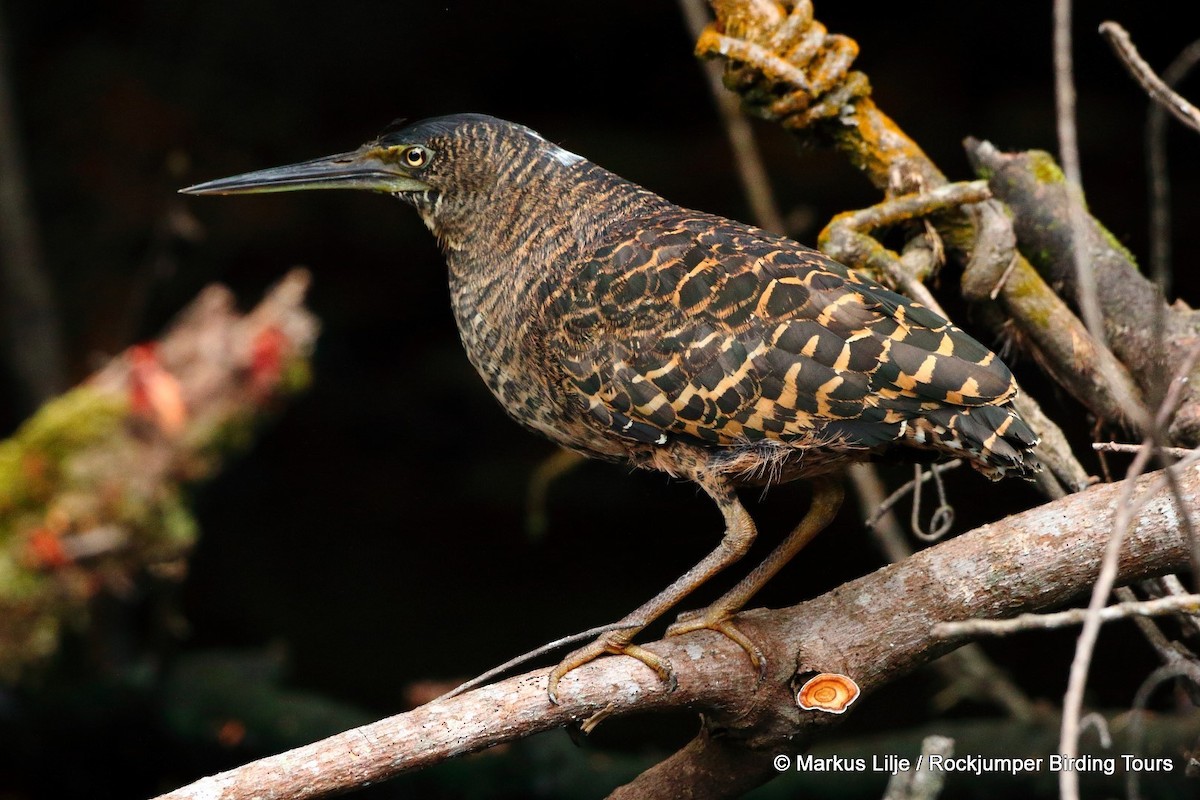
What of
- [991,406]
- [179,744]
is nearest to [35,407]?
[179,744]

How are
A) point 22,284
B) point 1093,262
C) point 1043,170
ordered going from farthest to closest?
point 22,284, point 1043,170, point 1093,262

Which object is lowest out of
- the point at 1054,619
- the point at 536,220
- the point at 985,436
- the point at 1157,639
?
the point at 1157,639

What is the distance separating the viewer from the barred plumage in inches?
104

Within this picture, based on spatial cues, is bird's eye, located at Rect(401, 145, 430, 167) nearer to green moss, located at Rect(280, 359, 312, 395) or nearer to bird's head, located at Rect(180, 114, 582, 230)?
bird's head, located at Rect(180, 114, 582, 230)

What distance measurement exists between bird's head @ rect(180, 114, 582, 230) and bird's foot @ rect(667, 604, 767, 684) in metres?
1.15

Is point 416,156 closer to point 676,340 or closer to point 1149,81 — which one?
point 676,340

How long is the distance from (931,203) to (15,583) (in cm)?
399

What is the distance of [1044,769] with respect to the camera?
4457mm

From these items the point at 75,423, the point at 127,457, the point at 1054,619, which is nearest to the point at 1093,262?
the point at 1054,619

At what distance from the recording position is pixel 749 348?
2.76m

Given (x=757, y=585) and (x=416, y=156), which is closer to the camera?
(x=757, y=585)

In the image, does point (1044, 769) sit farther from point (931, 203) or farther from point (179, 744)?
point (179, 744)

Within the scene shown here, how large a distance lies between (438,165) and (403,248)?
4.76 metres

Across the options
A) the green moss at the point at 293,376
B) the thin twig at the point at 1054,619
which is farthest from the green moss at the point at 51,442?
the thin twig at the point at 1054,619
